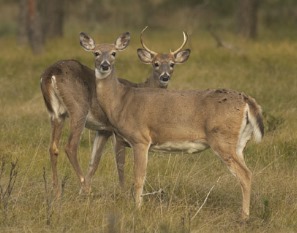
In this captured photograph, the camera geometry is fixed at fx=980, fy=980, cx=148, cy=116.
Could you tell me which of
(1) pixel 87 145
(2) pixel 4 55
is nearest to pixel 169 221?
(1) pixel 87 145

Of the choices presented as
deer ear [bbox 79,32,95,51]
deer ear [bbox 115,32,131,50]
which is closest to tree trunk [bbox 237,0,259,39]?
deer ear [bbox 115,32,131,50]

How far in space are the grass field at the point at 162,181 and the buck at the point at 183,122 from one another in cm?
31

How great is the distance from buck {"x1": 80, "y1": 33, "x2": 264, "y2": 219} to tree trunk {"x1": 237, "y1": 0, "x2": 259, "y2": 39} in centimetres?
1674

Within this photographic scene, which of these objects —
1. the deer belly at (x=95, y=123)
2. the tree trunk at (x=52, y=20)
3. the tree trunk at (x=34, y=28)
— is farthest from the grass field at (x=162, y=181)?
the tree trunk at (x=52, y=20)

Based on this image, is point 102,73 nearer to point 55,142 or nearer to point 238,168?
point 55,142

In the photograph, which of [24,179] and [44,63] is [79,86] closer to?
[24,179]

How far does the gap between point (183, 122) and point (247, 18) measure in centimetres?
1766

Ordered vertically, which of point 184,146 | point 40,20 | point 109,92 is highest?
point 109,92

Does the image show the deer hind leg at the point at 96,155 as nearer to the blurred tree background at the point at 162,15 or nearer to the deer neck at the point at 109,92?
the deer neck at the point at 109,92

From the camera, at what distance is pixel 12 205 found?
7.97 metres

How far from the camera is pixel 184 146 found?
8438 mm

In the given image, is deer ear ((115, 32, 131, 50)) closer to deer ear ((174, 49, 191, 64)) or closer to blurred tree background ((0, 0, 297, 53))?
deer ear ((174, 49, 191, 64))

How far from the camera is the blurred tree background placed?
25750 mm

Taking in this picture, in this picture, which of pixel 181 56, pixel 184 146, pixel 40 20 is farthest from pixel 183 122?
pixel 40 20
